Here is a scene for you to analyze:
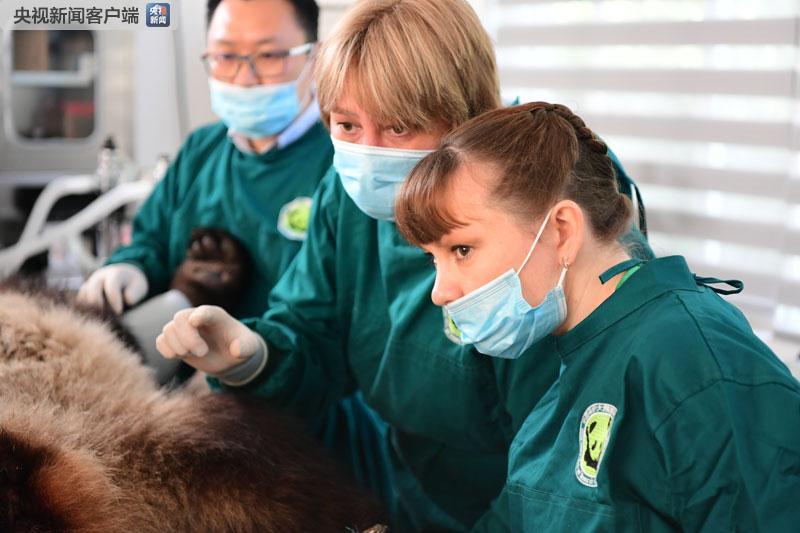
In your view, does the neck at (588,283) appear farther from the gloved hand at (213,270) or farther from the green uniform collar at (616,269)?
the gloved hand at (213,270)

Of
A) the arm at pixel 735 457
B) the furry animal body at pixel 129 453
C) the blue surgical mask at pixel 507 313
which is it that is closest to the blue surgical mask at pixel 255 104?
the furry animal body at pixel 129 453

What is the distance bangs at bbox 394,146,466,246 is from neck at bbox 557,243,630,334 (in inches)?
6.1

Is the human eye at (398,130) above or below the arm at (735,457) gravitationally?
above

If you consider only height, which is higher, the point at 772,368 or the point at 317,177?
the point at 317,177

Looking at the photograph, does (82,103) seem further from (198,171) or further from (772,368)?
(772,368)

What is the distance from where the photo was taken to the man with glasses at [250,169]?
5.93 ft

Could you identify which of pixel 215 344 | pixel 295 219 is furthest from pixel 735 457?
pixel 295 219

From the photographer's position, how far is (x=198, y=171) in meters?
2.10

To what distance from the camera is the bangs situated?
1101mm

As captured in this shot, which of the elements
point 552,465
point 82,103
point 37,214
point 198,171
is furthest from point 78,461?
point 82,103

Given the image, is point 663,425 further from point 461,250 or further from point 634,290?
point 461,250

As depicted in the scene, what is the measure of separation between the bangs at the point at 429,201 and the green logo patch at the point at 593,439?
266 mm

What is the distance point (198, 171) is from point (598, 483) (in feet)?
4.47

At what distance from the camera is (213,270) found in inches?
70.7
